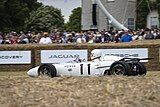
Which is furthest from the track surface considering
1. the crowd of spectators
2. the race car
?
the crowd of spectators

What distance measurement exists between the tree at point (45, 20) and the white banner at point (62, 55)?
40.9 meters

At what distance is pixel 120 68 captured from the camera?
1620 cm

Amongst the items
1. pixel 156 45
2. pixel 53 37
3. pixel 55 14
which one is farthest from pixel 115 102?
pixel 55 14

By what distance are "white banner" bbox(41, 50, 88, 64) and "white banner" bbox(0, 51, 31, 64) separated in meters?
0.80

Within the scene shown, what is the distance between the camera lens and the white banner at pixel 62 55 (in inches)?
953

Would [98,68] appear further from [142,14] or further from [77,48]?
[142,14]

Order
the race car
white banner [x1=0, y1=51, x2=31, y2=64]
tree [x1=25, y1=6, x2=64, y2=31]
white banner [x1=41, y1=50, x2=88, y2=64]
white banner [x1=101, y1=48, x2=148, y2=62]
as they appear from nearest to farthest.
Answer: the race car
white banner [x1=101, y1=48, x2=148, y2=62]
white banner [x1=41, y1=50, x2=88, y2=64]
white banner [x1=0, y1=51, x2=31, y2=64]
tree [x1=25, y1=6, x2=64, y2=31]

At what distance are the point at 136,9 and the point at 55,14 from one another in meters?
22.3

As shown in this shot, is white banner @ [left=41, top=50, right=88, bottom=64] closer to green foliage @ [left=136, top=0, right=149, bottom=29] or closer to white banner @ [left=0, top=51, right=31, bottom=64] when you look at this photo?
white banner @ [left=0, top=51, right=31, bottom=64]

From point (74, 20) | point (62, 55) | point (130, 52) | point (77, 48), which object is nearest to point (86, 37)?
point (77, 48)

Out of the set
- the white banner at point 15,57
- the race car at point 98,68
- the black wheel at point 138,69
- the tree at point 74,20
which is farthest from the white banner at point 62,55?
the tree at point 74,20

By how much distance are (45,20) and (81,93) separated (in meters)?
61.3

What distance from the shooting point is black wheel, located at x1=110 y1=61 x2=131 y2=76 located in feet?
52.4

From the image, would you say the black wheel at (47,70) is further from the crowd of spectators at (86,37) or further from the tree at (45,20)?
the tree at (45,20)
